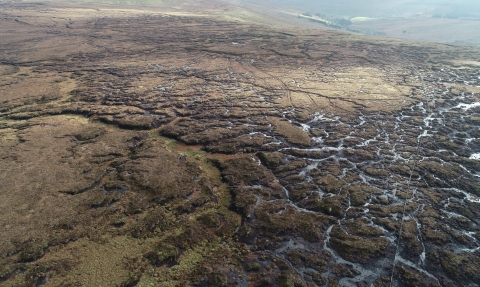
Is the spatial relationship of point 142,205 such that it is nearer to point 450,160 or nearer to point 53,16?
point 450,160

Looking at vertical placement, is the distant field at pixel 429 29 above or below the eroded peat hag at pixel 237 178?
above

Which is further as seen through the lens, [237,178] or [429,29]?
[429,29]

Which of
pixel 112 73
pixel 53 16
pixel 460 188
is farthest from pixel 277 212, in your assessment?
pixel 53 16

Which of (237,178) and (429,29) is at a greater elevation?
(429,29)

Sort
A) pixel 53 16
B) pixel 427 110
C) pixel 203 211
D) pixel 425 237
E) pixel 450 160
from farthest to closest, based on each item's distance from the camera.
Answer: pixel 53 16 < pixel 427 110 < pixel 450 160 < pixel 203 211 < pixel 425 237

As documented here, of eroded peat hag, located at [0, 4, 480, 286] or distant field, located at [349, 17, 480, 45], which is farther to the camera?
distant field, located at [349, 17, 480, 45]

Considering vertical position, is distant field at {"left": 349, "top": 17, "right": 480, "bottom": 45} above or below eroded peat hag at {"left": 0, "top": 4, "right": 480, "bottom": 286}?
above

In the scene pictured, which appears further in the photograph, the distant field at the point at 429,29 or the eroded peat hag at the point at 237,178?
the distant field at the point at 429,29

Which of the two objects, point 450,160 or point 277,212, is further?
point 450,160
